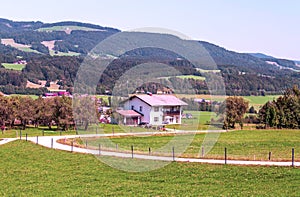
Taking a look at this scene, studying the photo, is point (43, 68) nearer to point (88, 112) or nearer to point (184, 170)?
point (88, 112)

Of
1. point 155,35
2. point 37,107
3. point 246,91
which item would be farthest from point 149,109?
point 246,91

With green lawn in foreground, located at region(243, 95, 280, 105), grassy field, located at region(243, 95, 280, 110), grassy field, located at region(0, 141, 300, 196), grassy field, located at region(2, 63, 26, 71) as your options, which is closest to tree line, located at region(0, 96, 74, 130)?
grassy field, located at region(0, 141, 300, 196)

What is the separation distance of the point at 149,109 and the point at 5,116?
58.1 ft

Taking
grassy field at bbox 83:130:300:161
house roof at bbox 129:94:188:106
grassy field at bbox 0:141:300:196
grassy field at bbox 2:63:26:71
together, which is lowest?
grassy field at bbox 0:141:300:196

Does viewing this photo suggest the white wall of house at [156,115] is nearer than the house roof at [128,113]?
No

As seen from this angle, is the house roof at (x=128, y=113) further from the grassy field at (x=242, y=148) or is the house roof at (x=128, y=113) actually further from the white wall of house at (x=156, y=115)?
the grassy field at (x=242, y=148)

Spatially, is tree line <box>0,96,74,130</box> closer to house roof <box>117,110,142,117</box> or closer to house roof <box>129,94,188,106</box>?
house roof <box>117,110,142,117</box>

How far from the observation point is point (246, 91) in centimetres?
11225

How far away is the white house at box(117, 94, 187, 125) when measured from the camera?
5762 centimetres

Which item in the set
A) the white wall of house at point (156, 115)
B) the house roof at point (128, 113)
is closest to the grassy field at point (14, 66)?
the white wall of house at point (156, 115)

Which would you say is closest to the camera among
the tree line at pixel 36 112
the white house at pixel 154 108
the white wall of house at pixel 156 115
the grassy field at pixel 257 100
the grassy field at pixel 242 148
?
the grassy field at pixel 242 148

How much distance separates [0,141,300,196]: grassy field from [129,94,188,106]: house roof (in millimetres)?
29780

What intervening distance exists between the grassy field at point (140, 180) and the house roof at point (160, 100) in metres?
29.8

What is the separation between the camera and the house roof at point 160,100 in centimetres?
5788
